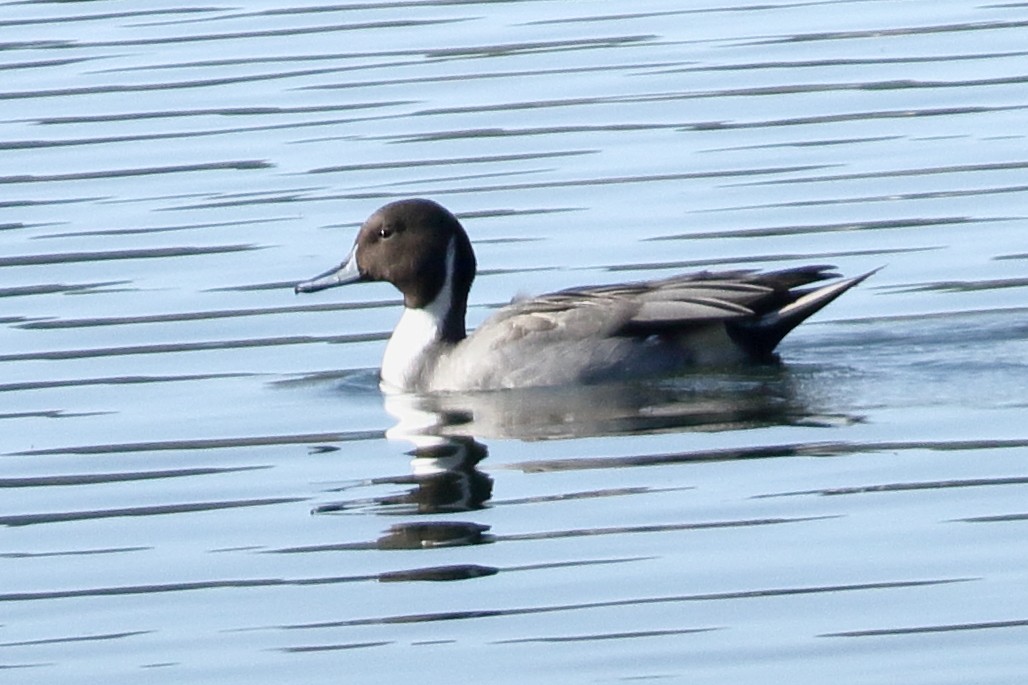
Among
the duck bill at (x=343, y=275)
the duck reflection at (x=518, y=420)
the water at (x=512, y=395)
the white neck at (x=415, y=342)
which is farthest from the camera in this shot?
the duck bill at (x=343, y=275)

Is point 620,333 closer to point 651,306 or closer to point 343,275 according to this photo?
point 651,306

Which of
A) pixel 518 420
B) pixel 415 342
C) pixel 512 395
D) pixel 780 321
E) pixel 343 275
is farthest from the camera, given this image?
pixel 343 275

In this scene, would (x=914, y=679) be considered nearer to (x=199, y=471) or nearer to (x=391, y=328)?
(x=199, y=471)

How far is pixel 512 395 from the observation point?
11.3 m

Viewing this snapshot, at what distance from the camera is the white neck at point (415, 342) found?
37.8 feet

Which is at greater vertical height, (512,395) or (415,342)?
(415,342)

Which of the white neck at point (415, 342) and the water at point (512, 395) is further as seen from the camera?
the white neck at point (415, 342)

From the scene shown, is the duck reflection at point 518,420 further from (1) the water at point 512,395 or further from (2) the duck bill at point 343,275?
(2) the duck bill at point 343,275

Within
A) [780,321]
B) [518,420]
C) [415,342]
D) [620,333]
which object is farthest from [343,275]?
[780,321]

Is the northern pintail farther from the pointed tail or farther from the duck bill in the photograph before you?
the duck bill

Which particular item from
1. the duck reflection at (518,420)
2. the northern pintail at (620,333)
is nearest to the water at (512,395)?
the duck reflection at (518,420)

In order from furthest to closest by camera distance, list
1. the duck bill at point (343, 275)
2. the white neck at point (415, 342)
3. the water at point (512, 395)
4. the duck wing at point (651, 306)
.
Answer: the duck bill at point (343, 275) < the white neck at point (415, 342) < the duck wing at point (651, 306) < the water at point (512, 395)

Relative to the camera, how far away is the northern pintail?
1134 cm

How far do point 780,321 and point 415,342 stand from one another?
1.58 m
